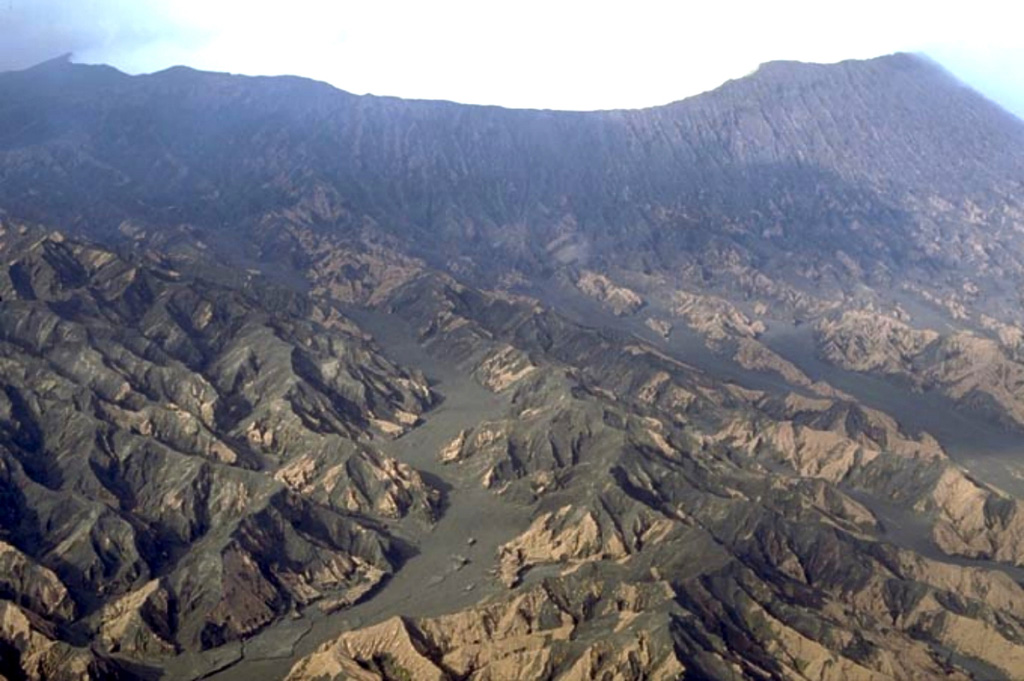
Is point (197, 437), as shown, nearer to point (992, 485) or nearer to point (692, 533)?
point (692, 533)

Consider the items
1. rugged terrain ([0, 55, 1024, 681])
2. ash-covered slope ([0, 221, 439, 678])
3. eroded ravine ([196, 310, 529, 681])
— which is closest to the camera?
rugged terrain ([0, 55, 1024, 681])

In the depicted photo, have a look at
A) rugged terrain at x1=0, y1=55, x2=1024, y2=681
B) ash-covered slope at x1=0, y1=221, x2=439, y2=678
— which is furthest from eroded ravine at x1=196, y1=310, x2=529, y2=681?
ash-covered slope at x1=0, y1=221, x2=439, y2=678

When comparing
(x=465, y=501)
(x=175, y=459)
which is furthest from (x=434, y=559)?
(x=175, y=459)

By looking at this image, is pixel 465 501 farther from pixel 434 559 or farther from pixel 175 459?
pixel 175 459

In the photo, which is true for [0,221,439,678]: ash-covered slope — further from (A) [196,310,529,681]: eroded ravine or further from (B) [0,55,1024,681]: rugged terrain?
(A) [196,310,529,681]: eroded ravine

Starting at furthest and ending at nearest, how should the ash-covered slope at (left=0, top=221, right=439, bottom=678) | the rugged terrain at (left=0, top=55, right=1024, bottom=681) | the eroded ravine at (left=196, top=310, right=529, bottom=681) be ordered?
the ash-covered slope at (left=0, top=221, right=439, bottom=678), the eroded ravine at (left=196, top=310, right=529, bottom=681), the rugged terrain at (left=0, top=55, right=1024, bottom=681)

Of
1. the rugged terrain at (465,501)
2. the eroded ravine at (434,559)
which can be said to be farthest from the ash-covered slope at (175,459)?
the eroded ravine at (434,559)

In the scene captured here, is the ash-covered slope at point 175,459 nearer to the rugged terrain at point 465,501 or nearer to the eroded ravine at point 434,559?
the rugged terrain at point 465,501

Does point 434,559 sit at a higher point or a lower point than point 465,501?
higher

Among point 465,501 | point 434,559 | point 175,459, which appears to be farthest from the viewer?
point 465,501

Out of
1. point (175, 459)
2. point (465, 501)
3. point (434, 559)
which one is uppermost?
point (175, 459)

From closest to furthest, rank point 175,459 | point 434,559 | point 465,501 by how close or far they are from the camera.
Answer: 1. point 434,559
2. point 175,459
3. point 465,501

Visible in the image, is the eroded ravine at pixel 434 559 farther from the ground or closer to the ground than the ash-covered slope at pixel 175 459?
closer to the ground
